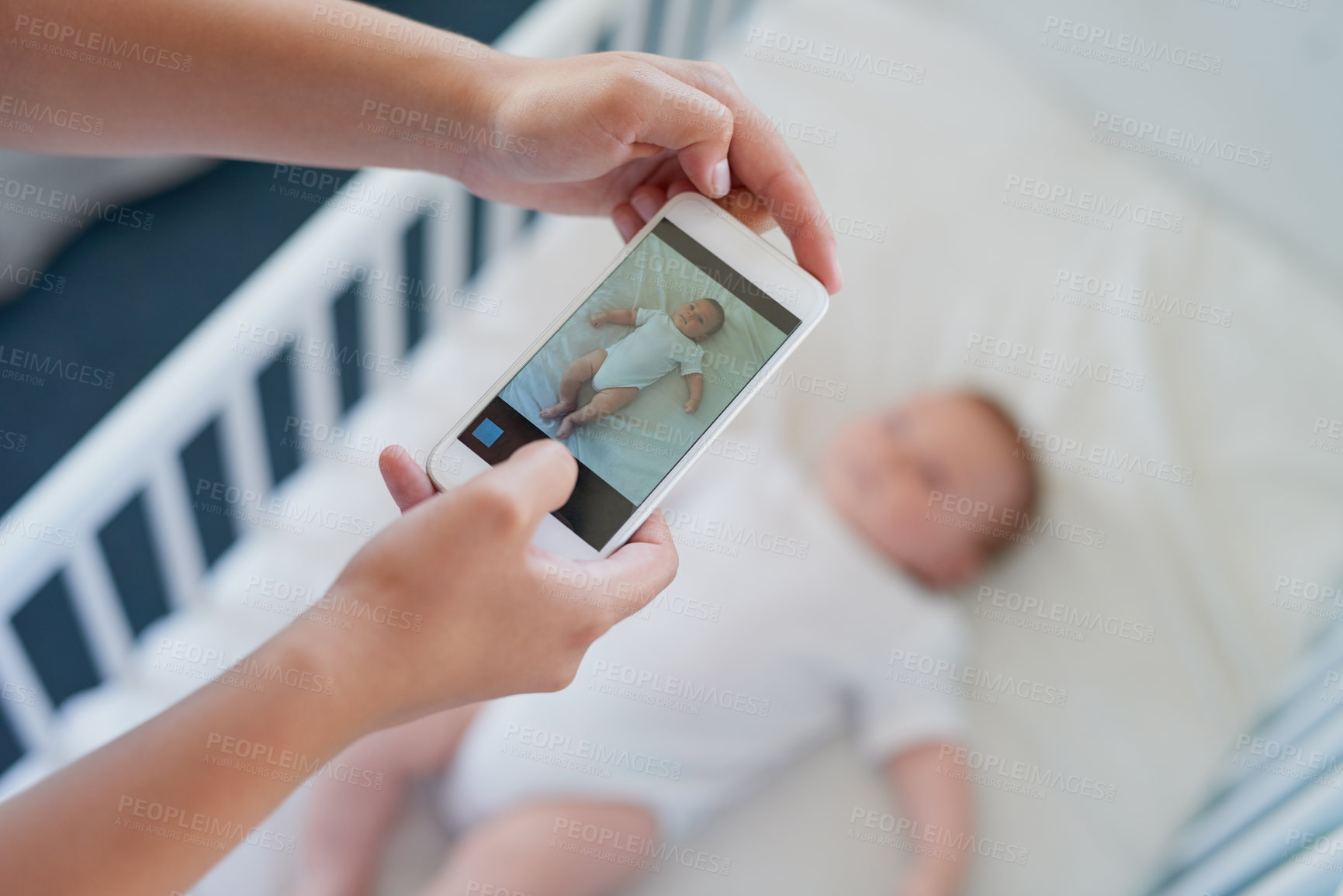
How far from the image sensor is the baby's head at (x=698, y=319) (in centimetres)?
61

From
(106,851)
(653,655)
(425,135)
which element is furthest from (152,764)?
(653,655)

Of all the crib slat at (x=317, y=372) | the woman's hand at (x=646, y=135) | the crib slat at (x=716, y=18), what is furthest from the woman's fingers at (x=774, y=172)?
the crib slat at (x=716, y=18)

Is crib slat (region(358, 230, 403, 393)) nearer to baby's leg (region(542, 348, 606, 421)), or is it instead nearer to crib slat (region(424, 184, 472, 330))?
crib slat (region(424, 184, 472, 330))

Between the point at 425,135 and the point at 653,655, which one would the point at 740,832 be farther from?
the point at 425,135

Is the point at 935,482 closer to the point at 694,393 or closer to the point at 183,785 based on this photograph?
the point at 694,393

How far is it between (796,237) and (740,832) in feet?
2.10

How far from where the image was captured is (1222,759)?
939 millimetres

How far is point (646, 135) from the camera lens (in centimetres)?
61

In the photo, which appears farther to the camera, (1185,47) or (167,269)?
(167,269)

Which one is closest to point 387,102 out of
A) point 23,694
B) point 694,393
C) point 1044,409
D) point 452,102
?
point 452,102

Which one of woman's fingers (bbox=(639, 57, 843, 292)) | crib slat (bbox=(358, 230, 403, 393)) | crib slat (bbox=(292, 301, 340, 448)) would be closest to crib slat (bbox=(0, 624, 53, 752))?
crib slat (bbox=(292, 301, 340, 448))

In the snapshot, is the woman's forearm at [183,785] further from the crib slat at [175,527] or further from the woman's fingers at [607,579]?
the crib slat at [175,527]

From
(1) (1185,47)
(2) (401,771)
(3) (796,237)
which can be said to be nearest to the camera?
(3) (796,237)

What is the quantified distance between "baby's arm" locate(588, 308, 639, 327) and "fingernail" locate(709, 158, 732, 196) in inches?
4.2
